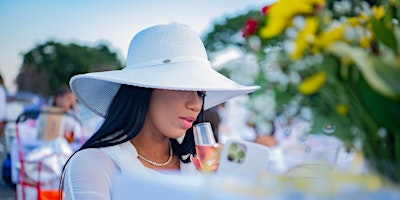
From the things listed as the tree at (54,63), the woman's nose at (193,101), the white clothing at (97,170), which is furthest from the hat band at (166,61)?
the tree at (54,63)

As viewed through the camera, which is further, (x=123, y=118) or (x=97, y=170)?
(x=123, y=118)

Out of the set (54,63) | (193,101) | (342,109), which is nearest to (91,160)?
(193,101)

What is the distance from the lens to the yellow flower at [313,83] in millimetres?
720

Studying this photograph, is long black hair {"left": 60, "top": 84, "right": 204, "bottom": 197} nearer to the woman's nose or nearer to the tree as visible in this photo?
the woman's nose

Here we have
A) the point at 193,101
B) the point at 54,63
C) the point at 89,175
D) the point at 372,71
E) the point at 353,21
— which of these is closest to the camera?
the point at 372,71

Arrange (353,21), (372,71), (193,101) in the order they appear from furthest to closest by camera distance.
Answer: (193,101), (353,21), (372,71)

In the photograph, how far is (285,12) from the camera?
764 millimetres

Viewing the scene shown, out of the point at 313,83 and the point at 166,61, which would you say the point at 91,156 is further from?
the point at 313,83

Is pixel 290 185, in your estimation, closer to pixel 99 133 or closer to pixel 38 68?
pixel 99 133

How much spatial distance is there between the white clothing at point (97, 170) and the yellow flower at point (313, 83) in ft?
2.80

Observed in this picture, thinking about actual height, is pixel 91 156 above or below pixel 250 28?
below

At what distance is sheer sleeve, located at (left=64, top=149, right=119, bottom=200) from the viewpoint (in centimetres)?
159

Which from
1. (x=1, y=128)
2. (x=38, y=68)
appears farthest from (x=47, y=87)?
(x=1, y=128)

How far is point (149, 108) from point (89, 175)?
12.7 inches
